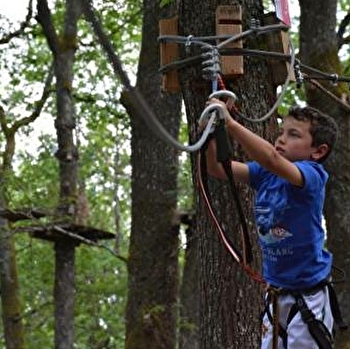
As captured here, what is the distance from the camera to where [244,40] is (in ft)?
13.2

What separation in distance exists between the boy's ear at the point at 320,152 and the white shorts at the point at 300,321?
1.66ft

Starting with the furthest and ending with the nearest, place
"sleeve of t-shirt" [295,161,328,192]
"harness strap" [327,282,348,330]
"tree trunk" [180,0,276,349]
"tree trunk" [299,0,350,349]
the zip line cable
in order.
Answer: "tree trunk" [299,0,350,349] → "tree trunk" [180,0,276,349] → "harness strap" [327,282,348,330] → "sleeve of t-shirt" [295,161,328,192] → the zip line cable

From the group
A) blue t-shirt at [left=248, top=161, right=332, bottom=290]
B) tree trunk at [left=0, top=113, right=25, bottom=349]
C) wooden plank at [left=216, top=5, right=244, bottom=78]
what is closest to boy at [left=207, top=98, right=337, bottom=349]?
blue t-shirt at [left=248, top=161, right=332, bottom=290]

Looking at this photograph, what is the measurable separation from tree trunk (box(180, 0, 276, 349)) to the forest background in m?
0.01

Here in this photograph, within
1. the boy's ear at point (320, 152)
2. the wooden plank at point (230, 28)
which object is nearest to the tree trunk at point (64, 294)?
the wooden plank at point (230, 28)

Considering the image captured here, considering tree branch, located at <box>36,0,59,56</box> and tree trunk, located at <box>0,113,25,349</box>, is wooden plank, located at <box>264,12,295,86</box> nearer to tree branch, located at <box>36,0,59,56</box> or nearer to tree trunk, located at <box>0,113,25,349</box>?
tree branch, located at <box>36,0,59,56</box>

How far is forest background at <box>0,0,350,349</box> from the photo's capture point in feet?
14.3

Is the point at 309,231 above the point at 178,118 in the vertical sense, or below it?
below

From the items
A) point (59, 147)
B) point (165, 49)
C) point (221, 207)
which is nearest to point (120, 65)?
point (165, 49)

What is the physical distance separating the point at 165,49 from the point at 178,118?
5141mm

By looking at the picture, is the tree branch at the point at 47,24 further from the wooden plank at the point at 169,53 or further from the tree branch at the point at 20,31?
the wooden plank at the point at 169,53

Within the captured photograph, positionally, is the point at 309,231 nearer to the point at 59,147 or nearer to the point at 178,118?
the point at 178,118

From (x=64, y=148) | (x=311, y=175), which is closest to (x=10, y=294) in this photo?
(x=64, y=148)

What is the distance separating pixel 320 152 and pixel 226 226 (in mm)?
1155
